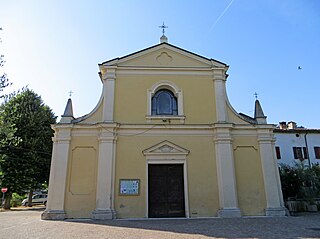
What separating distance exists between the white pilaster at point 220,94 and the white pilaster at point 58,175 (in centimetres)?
774

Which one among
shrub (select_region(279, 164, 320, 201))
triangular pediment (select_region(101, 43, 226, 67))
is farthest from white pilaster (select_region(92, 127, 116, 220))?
shrub (select_region(279, 164, 320, 201))

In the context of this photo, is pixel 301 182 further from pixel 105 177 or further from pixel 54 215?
pixel 54 215

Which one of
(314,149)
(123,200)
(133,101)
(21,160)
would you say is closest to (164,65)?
(133,101)

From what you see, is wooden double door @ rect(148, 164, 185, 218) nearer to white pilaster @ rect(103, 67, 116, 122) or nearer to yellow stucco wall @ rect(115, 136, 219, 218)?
yellow stucco wall @ rect(115, 136, 219, 218)

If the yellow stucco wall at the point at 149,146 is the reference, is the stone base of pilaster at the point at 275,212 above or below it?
below

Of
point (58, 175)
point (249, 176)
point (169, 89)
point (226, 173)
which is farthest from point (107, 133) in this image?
point (249, 176)

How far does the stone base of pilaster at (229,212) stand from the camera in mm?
12383

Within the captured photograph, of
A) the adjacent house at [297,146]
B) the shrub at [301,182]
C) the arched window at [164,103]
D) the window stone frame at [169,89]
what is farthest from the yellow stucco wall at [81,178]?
the adjacent house at [297,146]

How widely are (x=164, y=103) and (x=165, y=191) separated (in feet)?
15.5

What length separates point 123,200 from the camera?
41.2 ft

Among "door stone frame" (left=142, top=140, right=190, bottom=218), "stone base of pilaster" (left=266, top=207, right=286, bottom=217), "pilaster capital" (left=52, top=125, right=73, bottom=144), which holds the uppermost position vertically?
"pilaster capital" (left=52, top=125, right=73, bottom=144)

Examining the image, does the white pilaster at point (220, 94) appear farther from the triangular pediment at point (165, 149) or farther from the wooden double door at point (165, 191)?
the wooden double door at point (165, 191)

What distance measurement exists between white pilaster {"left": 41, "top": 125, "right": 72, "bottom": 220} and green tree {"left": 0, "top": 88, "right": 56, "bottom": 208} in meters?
9.86

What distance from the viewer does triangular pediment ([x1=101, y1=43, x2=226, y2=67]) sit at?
49.9ft
